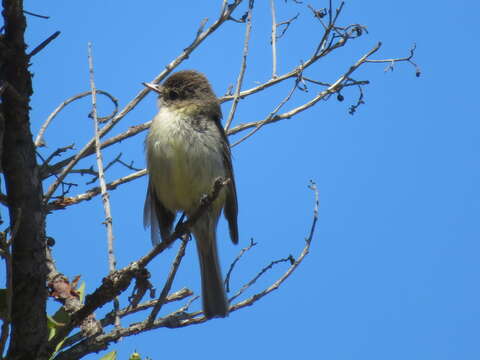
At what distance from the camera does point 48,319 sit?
3.13 metres

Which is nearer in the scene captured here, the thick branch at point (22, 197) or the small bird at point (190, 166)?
the thick branch at point (22, 197)

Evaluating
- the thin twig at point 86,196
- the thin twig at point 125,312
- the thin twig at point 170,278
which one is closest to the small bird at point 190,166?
the thin twig at point 86,196

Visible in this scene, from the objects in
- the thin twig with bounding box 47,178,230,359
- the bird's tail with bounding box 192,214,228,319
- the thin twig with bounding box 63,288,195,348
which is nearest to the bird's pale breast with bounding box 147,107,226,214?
the bird's tail with bounding box 192,214,228,319

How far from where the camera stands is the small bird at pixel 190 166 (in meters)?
4.48

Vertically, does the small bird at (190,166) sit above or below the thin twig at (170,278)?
above

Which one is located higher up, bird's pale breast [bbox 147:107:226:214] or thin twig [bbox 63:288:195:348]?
bird's pale breast [bbox 147:107:226:214]

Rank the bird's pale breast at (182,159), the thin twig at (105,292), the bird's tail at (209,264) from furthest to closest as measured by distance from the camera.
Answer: the bird's pale breast at (182,159), the bird's tail at (209,264), the thin twig at (105,292)

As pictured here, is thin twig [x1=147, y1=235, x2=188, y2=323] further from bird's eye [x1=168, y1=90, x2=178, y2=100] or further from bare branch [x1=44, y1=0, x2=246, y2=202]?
bird's eye [x1=168, y1=90, x2=178, y2=100]

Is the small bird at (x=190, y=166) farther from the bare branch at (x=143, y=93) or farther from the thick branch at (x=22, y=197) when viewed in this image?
the thick branch at (x=22, y=197)

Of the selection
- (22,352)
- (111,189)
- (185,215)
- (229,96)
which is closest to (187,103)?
(229,96)

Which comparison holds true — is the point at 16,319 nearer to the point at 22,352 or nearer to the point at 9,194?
the point at 22,352

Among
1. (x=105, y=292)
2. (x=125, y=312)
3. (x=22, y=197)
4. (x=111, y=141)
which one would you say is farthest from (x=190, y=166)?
(x=105, y=292)

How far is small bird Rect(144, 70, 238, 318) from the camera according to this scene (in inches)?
177

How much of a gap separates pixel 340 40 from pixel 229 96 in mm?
850
